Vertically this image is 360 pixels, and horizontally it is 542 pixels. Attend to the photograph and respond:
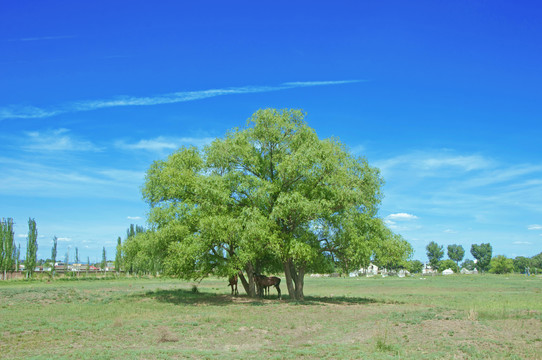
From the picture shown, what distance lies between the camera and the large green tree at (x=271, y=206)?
28.6m

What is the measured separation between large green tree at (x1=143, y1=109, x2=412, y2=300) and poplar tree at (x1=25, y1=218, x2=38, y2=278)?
81.1 m

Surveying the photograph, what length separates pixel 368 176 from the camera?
3138 centimetres

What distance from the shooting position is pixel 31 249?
99125 mm

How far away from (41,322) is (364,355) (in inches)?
624

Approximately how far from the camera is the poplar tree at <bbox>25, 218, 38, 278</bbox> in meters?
97.4

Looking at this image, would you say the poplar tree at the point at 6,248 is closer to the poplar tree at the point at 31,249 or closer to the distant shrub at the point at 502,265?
the poplar tree at the point at 31,249

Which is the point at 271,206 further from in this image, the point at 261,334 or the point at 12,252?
the point at 12,252

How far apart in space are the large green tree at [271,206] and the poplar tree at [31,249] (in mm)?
81060

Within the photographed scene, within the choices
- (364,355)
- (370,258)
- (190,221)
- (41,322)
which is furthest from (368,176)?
(41,322)

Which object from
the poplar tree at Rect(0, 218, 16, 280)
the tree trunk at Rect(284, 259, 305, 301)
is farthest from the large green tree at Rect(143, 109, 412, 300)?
the poplar tree at Rect(0, 218, 16, 280)

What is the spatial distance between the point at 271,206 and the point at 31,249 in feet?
297

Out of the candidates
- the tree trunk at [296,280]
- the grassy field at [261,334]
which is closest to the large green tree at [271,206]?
the tree trunk at [296,280]

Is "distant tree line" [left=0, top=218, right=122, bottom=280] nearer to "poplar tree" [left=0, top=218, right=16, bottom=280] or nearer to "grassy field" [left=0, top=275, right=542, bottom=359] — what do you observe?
"poplar tree" [left=0, top=218, right=16, bottom=280]

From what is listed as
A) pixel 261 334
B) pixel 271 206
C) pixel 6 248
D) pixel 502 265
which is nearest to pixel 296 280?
pixel 271 206
